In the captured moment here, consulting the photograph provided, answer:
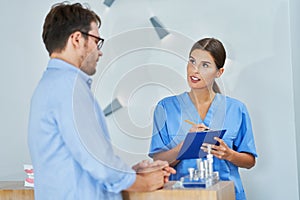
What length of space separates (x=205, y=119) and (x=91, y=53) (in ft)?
1.91

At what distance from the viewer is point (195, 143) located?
1449 mm

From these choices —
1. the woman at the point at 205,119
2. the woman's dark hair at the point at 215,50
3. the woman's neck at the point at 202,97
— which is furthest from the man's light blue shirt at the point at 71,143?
the woman's dark hair at the point at 215,50

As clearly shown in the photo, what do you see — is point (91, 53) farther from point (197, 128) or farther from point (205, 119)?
point (205, 119)

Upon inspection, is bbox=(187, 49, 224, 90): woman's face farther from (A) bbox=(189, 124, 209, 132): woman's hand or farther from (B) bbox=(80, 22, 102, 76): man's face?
(B) bbox=(80, 22, 102, 76): man's face

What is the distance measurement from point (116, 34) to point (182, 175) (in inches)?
18.1

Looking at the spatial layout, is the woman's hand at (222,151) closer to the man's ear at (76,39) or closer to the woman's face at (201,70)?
the woman's face at (201,70)

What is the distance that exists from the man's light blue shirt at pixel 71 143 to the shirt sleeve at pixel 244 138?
69 cm

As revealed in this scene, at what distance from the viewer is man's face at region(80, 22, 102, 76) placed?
49.5 inches

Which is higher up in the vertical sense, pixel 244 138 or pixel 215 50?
pixel 215 50

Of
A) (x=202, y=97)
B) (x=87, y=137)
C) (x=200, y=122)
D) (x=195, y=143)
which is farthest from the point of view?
(x=202, y=97)

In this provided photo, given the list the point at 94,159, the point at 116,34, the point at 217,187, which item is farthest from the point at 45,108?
the point at 217,187

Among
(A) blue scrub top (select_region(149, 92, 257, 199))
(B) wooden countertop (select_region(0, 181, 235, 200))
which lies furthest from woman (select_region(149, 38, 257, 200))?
(B) wooden countertop (select_region(0, 181, 235, 200))

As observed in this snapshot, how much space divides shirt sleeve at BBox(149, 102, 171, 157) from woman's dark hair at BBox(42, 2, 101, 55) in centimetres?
35

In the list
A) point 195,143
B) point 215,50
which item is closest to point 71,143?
point 195,143
